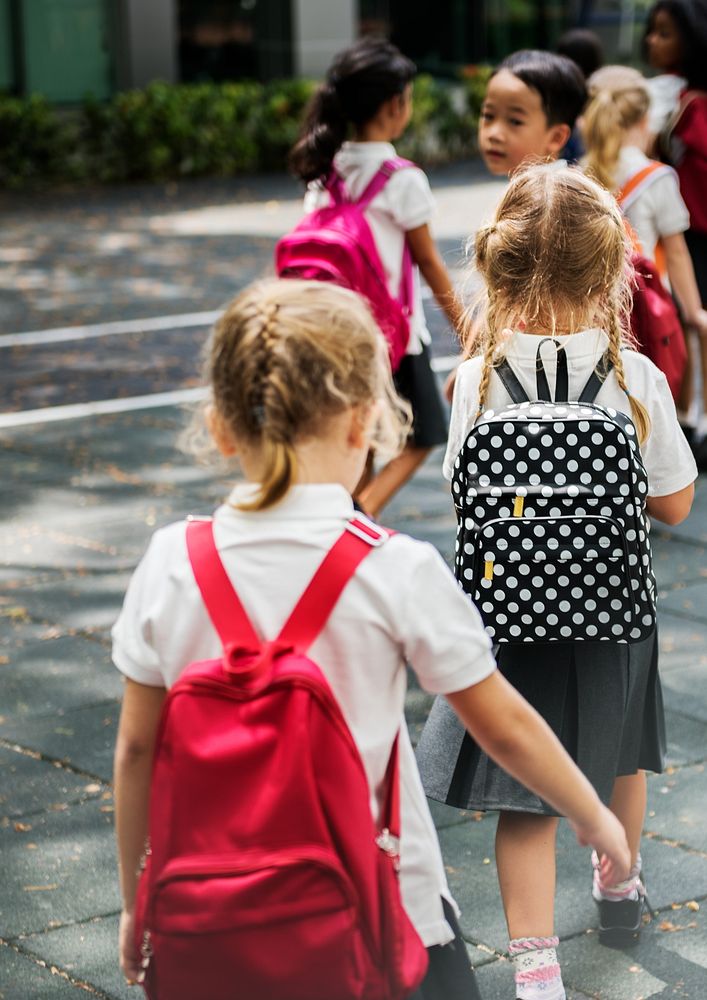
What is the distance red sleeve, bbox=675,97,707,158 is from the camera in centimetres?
717

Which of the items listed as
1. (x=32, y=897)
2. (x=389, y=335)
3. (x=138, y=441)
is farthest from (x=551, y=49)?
(x=32, y=897)

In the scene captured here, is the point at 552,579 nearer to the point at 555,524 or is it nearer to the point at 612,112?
the point at 555,524

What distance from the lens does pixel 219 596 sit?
2.15 meters

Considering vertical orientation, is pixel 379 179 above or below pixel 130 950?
above

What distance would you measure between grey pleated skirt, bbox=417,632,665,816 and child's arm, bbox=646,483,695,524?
227 mm

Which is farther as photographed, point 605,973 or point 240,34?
point 240,34

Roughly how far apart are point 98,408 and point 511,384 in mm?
6162

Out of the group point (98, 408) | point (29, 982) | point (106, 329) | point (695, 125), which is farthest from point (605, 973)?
point (106, 329)

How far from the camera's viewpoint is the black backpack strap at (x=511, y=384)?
3053 millimetres

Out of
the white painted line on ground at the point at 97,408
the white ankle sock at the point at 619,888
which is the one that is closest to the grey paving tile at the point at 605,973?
the white ankle sock at the point at 619,888

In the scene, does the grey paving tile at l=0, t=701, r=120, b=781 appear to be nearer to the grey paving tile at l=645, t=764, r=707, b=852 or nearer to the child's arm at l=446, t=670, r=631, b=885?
the grey paving tile at l=645, t=764, r=707, b=852

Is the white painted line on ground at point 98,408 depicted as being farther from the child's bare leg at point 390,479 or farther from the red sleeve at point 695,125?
the child's bare leg at point 390,479

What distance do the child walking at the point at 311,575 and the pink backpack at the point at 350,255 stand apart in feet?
10.1

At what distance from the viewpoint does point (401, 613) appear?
84.0 inches
